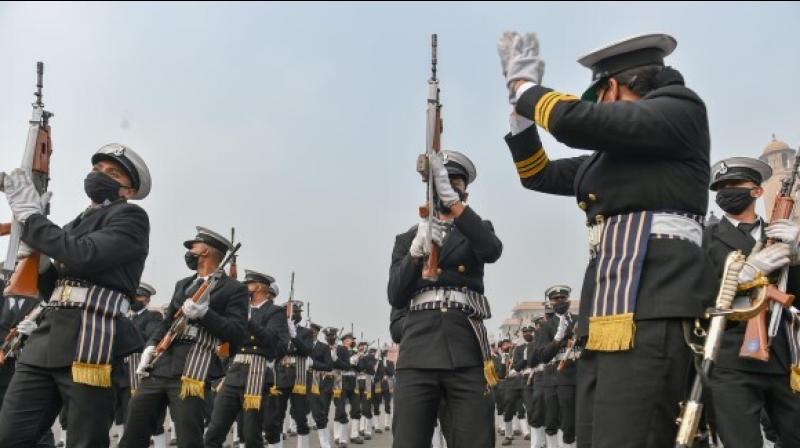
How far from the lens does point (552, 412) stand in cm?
1527

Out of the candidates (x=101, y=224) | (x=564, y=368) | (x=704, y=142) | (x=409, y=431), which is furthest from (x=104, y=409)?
(x=564, y=368)

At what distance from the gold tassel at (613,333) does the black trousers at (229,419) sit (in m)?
7.14

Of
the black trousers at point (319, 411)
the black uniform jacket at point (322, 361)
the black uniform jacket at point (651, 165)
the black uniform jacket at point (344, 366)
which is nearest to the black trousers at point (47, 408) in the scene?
the black uniform jacket at point (651, 165)

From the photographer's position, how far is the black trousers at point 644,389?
9.94 ft

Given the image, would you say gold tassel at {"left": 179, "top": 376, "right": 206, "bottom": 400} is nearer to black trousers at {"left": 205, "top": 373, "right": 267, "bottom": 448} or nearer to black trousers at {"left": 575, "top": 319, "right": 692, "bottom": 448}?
black trousers at {"left": 205, "top": 373, "right": 267, "bottom": 448}

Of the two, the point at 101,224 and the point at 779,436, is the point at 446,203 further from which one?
the point at 779,436

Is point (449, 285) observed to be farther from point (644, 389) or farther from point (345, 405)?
point (345, 405)

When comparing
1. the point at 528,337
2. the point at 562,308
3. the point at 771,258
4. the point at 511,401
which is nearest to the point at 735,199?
the point at 771,258

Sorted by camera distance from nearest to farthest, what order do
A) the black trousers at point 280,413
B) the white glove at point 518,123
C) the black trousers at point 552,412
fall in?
the white glove at point 518,123, the black trousers at point 280,413, the black trousers at point 552,412

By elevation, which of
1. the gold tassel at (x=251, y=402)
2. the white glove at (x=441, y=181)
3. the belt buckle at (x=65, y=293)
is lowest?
the gold tassel at (x=251, y=402)

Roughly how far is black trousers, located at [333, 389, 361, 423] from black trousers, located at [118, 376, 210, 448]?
1255cm

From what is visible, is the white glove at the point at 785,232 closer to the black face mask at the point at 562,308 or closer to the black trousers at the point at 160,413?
the black trousers at the point at 160,413

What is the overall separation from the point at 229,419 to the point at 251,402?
1012mm

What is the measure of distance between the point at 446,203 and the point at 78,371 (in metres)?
2.80
